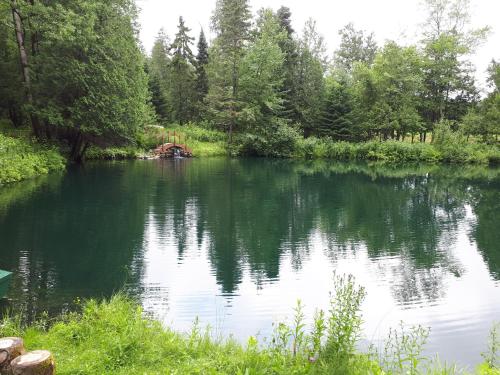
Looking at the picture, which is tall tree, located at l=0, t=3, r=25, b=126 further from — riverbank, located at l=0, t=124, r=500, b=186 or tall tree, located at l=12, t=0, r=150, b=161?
riverbank, located at l=0, t=124, r=500, b=186

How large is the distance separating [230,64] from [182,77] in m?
9.53

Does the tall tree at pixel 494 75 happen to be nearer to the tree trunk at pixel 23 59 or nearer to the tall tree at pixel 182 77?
the tall tree at pixel 182 77

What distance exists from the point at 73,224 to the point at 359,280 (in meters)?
8.72

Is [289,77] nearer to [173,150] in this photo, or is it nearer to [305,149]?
[305,149]

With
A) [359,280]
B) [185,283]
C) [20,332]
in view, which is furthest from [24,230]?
[359,280]

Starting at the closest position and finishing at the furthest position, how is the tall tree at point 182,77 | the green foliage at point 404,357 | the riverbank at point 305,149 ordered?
the green foliage at point 404,357
the riverbank at point 305,149
the tall tree at point 182,77

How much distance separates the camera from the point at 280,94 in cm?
4238

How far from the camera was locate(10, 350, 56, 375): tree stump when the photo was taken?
3879 millimetres

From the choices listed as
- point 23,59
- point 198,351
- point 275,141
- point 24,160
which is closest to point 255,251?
point 198,351

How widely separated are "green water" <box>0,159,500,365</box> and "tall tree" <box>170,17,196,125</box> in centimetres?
2922

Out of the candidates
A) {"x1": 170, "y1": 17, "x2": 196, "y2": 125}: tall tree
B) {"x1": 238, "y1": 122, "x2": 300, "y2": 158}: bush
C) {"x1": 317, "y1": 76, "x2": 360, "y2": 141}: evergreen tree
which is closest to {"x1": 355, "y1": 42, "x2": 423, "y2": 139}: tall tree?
{"x1": 317, "y1": 76, "x2": 360, "y2": 141}: evergreen tree

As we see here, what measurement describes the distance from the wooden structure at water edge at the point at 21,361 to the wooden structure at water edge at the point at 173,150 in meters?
34.9

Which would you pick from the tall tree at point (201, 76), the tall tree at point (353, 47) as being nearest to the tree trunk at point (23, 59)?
the tall tree at point (201, 76)

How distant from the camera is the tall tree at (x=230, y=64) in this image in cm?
4116
